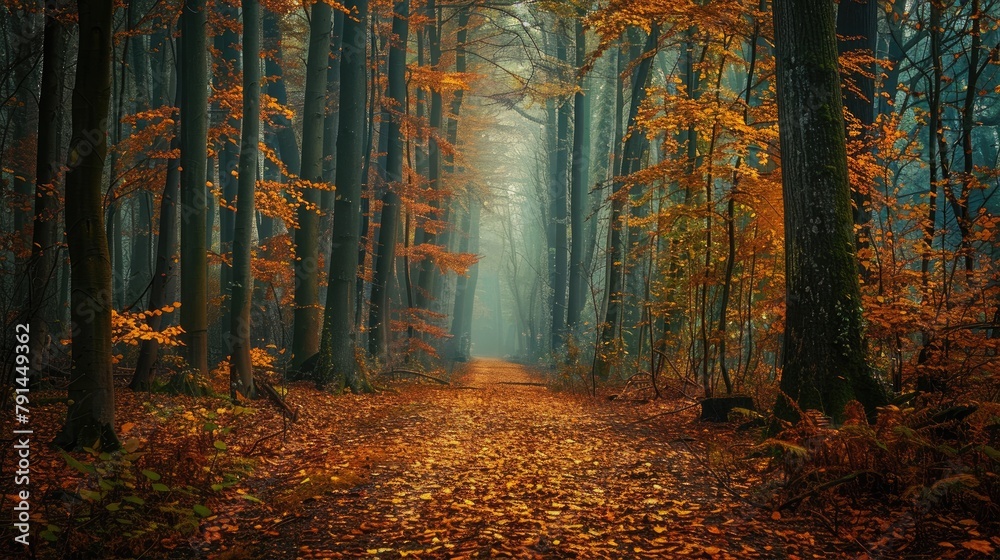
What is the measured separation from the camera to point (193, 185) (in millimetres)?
9195

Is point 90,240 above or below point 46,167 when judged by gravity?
below

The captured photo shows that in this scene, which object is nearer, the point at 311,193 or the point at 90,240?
the point at 90,240

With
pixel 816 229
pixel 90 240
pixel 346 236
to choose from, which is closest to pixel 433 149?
pixel 346 236

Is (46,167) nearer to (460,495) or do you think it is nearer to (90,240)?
(90,240)

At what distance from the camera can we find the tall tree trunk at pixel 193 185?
362 inches

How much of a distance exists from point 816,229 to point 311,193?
10145 millimetres

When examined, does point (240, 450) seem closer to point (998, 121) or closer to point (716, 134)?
point (716, 134)

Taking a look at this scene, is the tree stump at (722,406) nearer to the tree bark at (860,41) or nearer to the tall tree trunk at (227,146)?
the tree bark at (860,41)

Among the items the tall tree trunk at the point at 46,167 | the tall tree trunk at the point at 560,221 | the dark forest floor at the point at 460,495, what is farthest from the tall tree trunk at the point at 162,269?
the tall tree trunk at the point at 560,221

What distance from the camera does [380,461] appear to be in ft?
22.8

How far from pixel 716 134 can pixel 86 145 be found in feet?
26.4

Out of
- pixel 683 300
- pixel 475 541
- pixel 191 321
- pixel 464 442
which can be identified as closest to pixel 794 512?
pixel 475 541

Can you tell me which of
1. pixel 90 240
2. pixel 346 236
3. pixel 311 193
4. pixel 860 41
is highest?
→ pixel 860 41

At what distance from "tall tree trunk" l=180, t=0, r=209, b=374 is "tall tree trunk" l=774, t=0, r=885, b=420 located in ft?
24.0
